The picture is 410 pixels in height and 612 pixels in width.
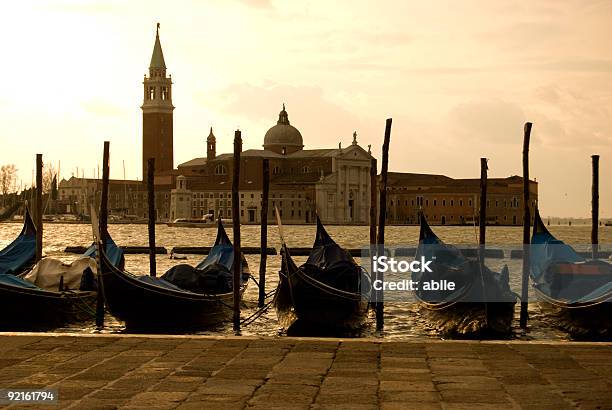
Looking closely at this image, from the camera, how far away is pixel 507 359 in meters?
6.56

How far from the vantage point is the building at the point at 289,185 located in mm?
94500

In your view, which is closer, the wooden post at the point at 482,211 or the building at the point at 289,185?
the wooden post at the point at 482,211

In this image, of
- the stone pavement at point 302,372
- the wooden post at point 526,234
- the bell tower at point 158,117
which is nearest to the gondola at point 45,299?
the stone pavement at point 302,372

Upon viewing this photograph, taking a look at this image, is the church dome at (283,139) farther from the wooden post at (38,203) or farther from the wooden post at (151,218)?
the wooden post at (38,203)

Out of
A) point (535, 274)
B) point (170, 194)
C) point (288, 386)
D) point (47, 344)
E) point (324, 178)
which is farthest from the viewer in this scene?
point (170, 194)

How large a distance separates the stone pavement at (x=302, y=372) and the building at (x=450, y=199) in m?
90.0

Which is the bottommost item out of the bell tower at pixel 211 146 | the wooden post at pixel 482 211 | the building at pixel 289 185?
the wooden post at pixel 482 211

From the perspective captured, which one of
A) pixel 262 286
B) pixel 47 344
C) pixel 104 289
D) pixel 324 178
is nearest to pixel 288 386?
pixel 47 344

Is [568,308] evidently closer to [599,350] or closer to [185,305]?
[185,305]

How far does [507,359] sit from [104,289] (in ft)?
21.1

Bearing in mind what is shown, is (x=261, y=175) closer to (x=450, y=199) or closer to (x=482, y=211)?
(x=450, y=199)

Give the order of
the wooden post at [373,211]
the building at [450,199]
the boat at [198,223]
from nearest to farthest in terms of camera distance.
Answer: the wooden post at [373,211] → the boat at [198,223] → the building at [450,199]

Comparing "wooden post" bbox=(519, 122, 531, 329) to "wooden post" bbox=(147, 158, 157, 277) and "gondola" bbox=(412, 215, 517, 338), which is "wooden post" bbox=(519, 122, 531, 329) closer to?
"gondola" bbox=(412, 215, 517, 338)

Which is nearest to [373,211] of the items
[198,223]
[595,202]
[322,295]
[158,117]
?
[595,202]
